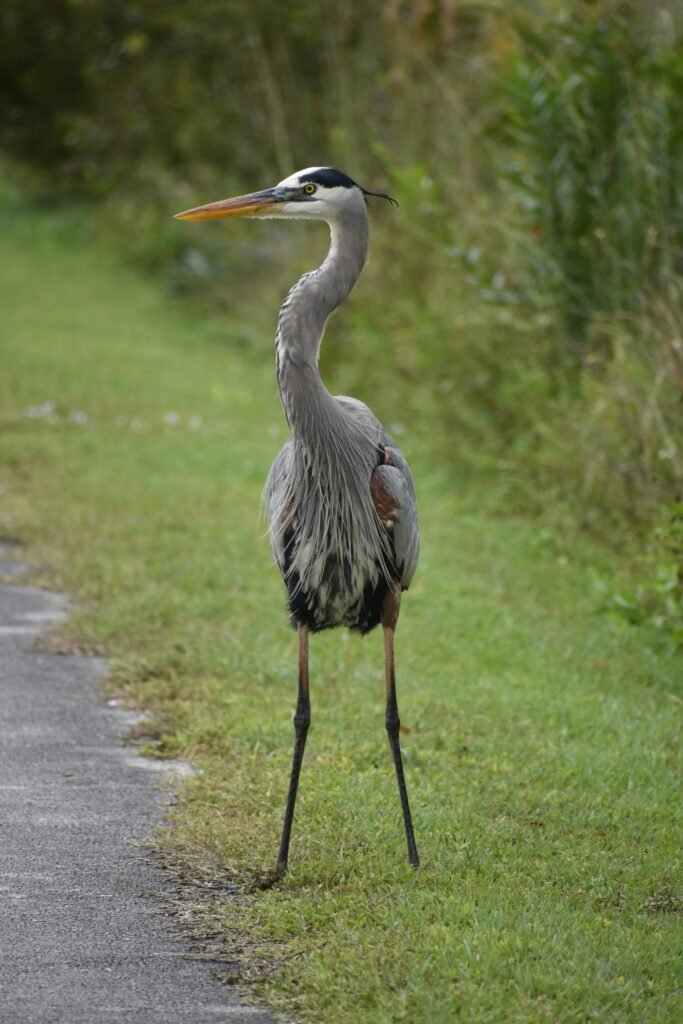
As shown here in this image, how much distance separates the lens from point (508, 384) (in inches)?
357

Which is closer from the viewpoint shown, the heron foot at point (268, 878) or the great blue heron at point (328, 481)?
the heron foot at point (268, 878)

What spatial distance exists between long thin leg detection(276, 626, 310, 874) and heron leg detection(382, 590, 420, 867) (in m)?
0.25

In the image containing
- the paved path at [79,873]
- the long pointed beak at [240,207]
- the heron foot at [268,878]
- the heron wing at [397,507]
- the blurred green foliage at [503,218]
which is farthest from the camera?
the blurred green foliage at [503,218]

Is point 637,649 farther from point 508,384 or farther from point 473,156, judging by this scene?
point 473,156

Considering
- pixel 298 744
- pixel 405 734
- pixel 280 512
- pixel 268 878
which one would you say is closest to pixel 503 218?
pixel 405 734

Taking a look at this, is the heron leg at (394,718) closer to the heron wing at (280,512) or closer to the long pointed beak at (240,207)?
the heron wing at (280,512)

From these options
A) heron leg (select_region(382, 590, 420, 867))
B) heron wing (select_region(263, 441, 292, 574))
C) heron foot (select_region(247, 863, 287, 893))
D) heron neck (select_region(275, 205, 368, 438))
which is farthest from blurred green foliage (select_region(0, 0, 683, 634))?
heron foot (select_region(247, 863, 287, 893))

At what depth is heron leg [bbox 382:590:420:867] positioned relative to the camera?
4.11m

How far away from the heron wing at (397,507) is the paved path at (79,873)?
1136 millimetres

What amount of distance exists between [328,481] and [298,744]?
2.60 ft

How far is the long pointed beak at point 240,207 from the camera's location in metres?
4.19

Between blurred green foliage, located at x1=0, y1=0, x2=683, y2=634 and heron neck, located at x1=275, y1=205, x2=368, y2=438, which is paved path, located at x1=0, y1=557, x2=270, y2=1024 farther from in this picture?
Answer: blurred green foliage, located at x1=0, y1=0, x2=683, y2=634

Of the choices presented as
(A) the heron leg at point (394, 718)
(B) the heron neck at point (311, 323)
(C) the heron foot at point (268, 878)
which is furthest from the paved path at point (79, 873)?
(B) the heron neck at point (311, 323)

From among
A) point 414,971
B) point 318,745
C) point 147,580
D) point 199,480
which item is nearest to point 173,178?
point 199,480
